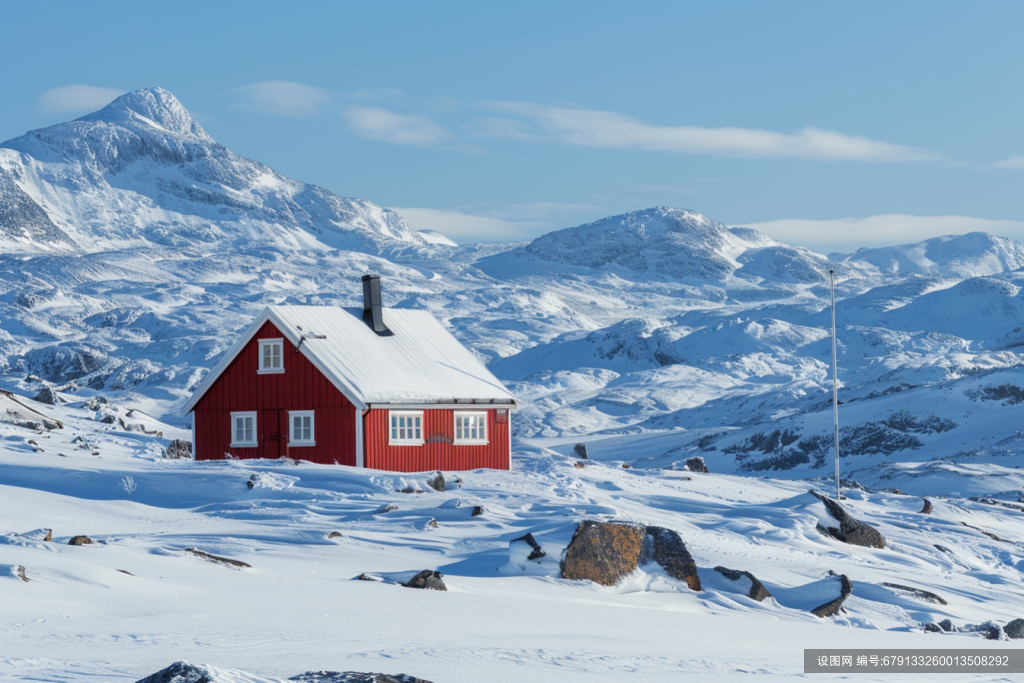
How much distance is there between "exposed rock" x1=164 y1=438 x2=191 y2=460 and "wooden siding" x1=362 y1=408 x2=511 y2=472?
6.86m

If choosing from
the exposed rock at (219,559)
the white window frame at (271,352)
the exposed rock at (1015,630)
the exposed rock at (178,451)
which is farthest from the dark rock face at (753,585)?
the exposed rock at (178,451)

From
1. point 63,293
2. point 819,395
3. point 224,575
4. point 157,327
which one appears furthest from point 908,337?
point 224,575

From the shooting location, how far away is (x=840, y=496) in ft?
106

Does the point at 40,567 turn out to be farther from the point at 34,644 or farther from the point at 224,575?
the point at 34,644

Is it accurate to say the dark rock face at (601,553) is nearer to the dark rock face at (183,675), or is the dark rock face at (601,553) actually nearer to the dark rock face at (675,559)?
the dark rock face at (675,559)

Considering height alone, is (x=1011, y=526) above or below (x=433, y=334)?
below

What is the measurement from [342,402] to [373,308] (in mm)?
4620

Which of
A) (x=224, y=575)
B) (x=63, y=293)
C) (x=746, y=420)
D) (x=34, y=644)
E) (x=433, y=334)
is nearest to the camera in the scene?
(x=34, y=644)

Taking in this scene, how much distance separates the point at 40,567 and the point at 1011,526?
25912mm

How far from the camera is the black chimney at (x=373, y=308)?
3378 cm

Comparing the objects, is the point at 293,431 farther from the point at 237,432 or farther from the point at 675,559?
the point at 675,559

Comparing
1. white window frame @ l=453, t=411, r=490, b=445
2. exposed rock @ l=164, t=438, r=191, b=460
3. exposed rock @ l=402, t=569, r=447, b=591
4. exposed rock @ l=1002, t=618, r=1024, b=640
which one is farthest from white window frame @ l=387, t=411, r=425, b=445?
exposed rock @ l=1002, t=618, r=1024, b=640

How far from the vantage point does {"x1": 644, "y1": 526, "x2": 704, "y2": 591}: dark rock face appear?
16.1 meters

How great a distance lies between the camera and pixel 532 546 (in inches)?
629
